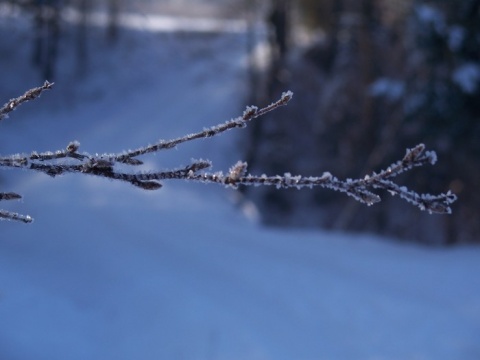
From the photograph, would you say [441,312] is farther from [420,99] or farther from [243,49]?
[243,49]

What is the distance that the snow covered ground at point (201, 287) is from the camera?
543cm

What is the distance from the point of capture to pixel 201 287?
6.57 metres

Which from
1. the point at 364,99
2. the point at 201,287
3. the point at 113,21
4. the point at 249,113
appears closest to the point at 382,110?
the point at 364,99

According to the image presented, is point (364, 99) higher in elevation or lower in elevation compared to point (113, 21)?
lower

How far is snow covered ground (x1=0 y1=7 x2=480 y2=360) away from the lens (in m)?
5.43

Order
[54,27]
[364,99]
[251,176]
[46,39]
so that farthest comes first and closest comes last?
[46,39], [54,27], [364,99], [251,176]

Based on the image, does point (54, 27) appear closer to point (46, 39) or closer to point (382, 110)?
point (46, 39)

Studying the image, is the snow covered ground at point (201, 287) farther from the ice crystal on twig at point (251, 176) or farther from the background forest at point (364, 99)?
the background forest at point (364, 99)

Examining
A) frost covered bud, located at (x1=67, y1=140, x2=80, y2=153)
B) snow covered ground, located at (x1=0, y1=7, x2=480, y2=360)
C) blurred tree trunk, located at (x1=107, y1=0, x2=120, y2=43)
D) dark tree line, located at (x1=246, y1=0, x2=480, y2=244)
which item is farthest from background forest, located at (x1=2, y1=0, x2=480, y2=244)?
frost covered bud, located at (x1=67, y1=140, x2=80, y2=153)

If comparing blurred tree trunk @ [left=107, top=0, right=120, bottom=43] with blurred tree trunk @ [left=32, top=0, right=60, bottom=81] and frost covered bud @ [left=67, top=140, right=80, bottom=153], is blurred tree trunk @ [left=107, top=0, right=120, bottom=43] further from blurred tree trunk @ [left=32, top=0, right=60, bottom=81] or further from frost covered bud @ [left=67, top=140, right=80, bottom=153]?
frost covered bud @ [left=67, top=140, right=80, bottom=153]

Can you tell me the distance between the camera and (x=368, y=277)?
24.4 feet

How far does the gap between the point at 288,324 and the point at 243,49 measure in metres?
20.6

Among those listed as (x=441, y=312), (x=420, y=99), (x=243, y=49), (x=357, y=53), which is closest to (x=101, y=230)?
(x=441, y=312)

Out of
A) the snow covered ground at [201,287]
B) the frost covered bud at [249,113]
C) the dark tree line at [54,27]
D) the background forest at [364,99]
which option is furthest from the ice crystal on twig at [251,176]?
the dark tree line at [54,27]
